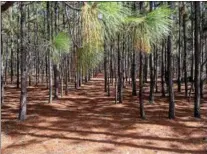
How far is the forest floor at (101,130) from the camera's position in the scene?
11.1 m

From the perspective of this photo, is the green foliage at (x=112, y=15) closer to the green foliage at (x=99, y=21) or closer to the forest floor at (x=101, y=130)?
the green foliage at (x=99, y=21)

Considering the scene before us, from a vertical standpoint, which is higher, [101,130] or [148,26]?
[148,26]

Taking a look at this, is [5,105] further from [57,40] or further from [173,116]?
[57,40]

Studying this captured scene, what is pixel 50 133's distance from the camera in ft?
41.8

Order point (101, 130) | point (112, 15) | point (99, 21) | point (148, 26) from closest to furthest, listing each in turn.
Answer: point (112, 15)
point (99, 21)
point (148, 26)
point (101, 130)

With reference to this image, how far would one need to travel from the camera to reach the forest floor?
11.1 m

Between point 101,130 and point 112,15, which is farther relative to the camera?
point 101,130

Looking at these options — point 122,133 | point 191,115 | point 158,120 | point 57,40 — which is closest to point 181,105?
point 191,115

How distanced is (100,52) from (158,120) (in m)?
11.6

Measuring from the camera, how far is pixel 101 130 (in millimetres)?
13219

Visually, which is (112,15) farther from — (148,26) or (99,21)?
(148,26)

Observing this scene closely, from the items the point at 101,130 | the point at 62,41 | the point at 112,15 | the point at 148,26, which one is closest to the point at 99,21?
the point at 112,15

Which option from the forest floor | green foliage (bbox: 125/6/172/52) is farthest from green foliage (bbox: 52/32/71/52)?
the forest floor

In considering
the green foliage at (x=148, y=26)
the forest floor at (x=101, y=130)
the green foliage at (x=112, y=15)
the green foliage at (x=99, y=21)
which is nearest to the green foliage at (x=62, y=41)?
the green foliage at (x=99, y=21)
